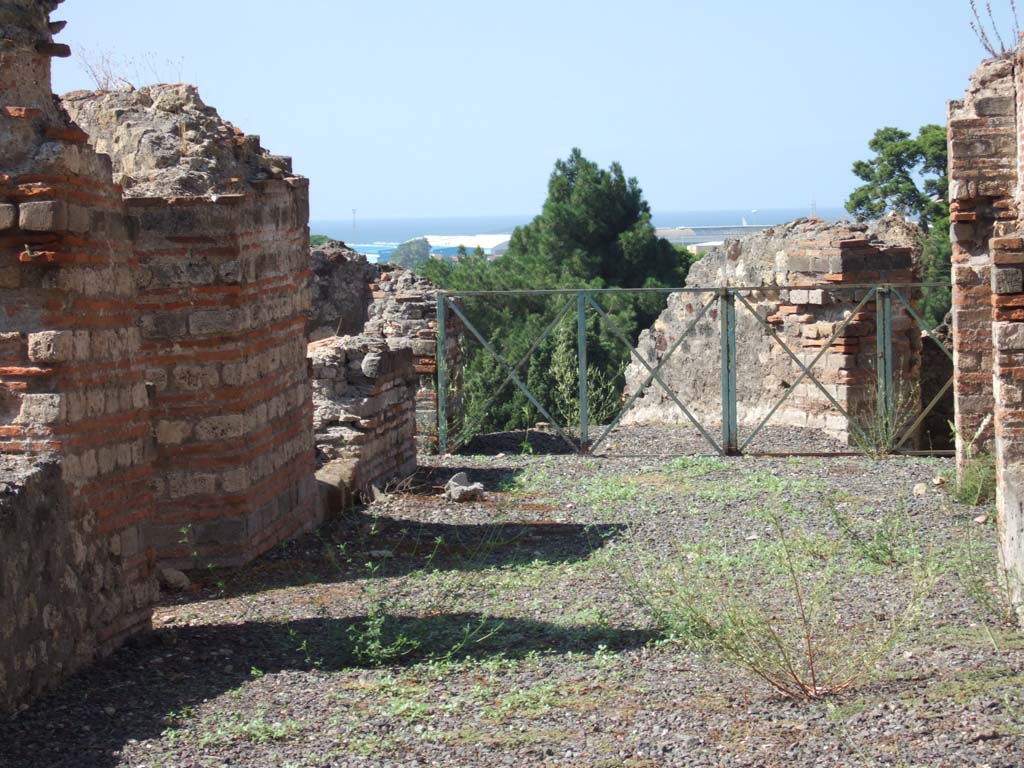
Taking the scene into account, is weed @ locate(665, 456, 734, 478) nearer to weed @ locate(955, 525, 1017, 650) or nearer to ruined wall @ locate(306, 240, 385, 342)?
weed @ locate(955, 525, 1017, 650)

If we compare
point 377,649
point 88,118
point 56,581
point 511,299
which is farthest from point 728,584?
point 511,299

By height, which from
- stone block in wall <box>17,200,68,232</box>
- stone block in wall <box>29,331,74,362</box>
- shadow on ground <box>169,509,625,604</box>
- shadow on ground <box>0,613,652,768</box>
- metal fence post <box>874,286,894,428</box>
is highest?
stone block in wall <box>17,200,68,232</box>

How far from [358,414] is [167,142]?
2872 mm

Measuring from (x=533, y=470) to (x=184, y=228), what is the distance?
4.71m

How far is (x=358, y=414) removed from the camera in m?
10.3

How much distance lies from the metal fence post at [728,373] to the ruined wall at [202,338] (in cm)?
520

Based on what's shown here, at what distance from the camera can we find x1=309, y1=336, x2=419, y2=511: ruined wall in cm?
1006

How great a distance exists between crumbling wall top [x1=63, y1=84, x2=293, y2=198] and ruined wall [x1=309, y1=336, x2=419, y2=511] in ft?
5.85

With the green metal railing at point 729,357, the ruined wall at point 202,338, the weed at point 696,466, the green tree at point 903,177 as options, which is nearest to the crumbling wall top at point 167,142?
the ruined wall at point 202,338

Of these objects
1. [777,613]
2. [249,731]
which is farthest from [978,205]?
[249,731]

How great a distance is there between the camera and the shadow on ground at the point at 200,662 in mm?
4598

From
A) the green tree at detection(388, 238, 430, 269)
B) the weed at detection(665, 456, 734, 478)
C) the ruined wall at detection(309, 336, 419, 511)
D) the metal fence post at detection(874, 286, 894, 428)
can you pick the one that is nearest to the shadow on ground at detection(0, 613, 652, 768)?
the ruined wall at detection(309, 336, 419, 511)

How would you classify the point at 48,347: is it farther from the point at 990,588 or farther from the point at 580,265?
the point at 580,265

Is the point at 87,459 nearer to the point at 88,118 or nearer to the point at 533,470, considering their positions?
the point at 88,118
